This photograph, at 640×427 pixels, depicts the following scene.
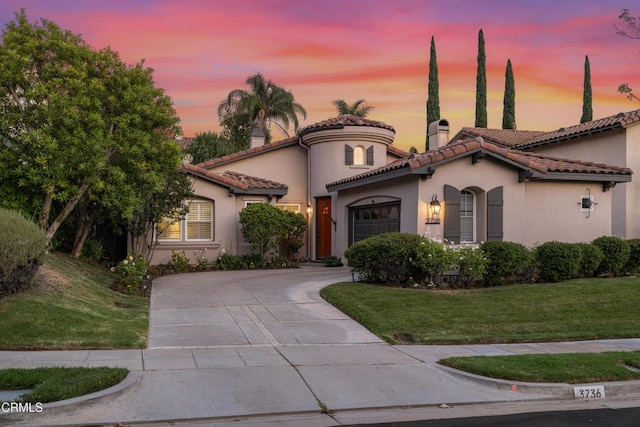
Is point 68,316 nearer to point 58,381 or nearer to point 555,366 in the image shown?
point 58,381

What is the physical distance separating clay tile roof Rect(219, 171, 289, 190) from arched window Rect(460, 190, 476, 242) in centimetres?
738

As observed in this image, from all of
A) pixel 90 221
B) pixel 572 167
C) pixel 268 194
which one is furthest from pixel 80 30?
pixel 572 167

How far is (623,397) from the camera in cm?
745

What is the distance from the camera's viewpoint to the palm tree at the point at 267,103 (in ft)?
142

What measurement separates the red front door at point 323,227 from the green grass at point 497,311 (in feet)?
27.5

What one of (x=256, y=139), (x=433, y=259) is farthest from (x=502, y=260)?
(x=256, y=139)

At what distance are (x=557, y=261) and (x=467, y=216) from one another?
295 cm

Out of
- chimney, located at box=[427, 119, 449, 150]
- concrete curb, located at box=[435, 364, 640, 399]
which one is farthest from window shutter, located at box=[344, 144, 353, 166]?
concrete curb, located at box=[435, 364, 640, 399]

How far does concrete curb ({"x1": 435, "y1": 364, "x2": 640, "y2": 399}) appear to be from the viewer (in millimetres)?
7340

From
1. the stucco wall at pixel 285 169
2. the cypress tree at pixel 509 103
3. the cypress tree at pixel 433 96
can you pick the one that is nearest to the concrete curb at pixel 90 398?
the stucco wall at pixel 285 169

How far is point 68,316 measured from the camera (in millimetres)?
9805

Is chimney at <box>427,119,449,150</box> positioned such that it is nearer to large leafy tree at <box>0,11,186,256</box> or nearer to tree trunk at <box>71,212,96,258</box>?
large leafy tree at <box>0,11,186,256</box>

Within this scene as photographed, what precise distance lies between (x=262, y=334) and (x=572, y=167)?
12.0m

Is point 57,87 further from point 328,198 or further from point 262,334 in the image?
point 328,198
